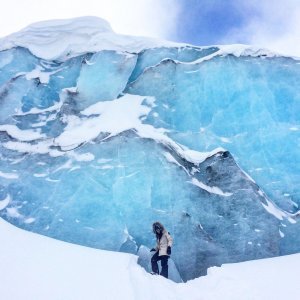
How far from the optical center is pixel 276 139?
9984mm

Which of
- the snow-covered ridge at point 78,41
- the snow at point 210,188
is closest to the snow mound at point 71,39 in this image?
the snow-covered ridge at point 78,41

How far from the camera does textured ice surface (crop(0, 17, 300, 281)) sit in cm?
891

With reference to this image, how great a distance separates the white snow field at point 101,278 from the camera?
14.5 ft

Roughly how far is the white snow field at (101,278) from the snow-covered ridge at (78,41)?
6.91 meters

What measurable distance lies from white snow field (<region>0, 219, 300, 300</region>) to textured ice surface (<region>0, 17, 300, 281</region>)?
6.87 feet

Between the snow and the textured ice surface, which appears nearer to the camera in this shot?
the textured ice surface

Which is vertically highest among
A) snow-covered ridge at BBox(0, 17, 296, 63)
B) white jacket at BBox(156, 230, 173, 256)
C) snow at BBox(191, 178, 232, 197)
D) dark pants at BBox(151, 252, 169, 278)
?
snow-covered ridge at BBox(0, 17, 296, 63)

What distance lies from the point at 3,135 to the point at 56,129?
144 cm

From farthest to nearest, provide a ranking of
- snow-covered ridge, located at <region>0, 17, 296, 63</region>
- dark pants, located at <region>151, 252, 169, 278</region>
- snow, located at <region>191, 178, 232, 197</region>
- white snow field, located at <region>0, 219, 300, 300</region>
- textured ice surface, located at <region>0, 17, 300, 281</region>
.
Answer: snow-covered ridge, located at <region>0, 17, 296, 63</region> → snow, located at <region>191, 178, 232, 197</region> → textured ice surface, located at <region>0, 17, 300, 281</region> → dark pants, located at <region>151, 252, 169, 278</region> → white snow field, located at <region>0, 219, 300, 300</region>

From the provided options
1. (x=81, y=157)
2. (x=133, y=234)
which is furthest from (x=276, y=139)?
(x=81, y=157)

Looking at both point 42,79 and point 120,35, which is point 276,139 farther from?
point 42,79

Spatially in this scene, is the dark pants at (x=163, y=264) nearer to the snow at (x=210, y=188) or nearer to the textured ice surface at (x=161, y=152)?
the textured ice surface at (x=161, y=152)

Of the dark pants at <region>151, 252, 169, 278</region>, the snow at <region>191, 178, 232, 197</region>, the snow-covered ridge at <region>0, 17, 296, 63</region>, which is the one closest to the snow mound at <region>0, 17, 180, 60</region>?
the snow-covered ridge at <region>0, 17, 296, 63</region>

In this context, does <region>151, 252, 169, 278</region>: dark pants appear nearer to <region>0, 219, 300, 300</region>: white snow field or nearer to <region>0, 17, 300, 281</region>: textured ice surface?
<region>0, 219, 300, 300</region>: white snow field
